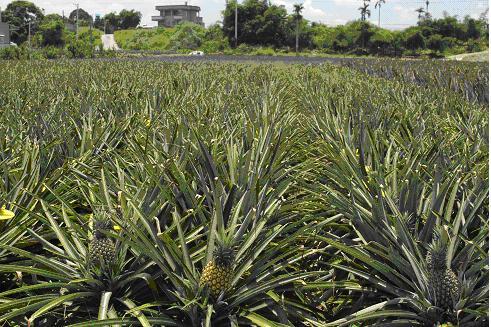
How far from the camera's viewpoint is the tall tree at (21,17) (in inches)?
2928

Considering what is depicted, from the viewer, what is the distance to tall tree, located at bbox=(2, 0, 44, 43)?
74.4 m

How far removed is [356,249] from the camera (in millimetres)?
2205

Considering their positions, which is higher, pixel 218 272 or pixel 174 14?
pixel 174 14

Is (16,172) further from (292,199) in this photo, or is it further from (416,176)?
(416,176)

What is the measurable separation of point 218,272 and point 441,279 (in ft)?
2.56

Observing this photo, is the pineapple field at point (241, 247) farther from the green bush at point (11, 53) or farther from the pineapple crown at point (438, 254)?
the green bush at point (11, 53)

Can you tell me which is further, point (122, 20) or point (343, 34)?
point (122, 20)

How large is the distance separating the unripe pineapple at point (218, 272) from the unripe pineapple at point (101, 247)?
1.25 ft

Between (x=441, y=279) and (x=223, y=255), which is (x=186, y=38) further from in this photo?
(x=441, y=279)

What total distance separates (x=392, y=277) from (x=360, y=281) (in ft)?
0.67

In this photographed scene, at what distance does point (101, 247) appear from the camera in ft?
6.72

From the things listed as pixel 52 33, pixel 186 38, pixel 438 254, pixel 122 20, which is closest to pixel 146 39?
pixel 186 38

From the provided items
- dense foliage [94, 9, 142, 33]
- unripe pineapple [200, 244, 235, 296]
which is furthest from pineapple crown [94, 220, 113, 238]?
dense foliage [94, 9, 142, 33]

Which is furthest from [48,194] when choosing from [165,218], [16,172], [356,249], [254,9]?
[254,9]
